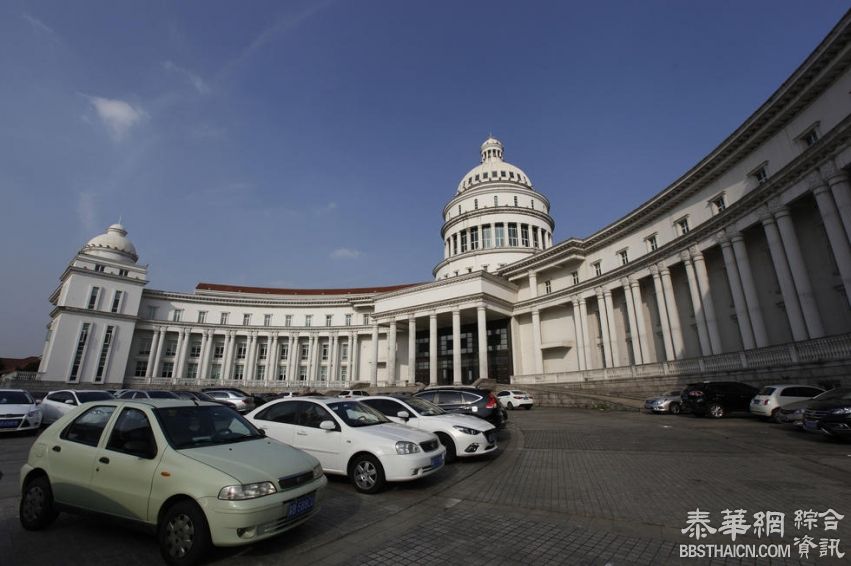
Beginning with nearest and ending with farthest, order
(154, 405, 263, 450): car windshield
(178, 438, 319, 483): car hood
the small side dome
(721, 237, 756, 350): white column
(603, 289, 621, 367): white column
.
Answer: (178, 438, 319, 483): car hood, (154, 405, 263, 450): car windshield, (721, 237, 756, 350): white column, (603, 289, 621, 367): white column, the small side dome

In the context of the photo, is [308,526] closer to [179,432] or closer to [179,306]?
[179,432]

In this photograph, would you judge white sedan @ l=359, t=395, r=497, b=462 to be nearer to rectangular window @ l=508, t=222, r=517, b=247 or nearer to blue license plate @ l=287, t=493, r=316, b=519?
blue license plate @ l=287, t=493, r=316, b=519

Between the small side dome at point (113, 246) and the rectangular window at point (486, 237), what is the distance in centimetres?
5262

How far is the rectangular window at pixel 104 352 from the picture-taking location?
50.8 meters

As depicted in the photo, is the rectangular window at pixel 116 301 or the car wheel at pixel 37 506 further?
the rectangular window at pixel 116 301

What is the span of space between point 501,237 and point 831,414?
43.9m

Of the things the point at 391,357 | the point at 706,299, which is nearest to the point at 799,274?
the point at 706,299

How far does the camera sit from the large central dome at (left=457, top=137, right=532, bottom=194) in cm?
5904

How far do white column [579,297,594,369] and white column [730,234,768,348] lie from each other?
1415 centimetres

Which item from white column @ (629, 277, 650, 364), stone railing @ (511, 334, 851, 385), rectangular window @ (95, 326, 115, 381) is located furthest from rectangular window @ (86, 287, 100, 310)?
white column @ (629, 277, 650, 364)

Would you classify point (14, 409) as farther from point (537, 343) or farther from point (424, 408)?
point (537, 343)

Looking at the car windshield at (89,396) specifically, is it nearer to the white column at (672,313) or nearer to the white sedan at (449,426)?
the white sedan at (449,426)

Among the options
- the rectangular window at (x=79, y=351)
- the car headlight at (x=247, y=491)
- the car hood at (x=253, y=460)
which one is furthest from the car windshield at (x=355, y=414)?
the rectangular window at (x=79, y=351)

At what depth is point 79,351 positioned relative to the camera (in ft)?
163
